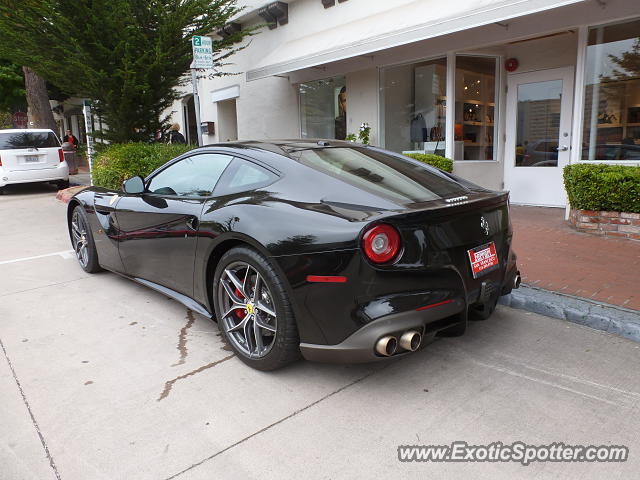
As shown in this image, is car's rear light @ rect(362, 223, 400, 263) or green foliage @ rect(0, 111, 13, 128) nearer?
car's rear light @ rect(362, 223, 400, 263)

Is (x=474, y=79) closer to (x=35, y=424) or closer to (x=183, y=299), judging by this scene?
(x=183, y=299)

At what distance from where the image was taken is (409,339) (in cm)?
257

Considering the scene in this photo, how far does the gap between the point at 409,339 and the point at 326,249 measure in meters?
0.64

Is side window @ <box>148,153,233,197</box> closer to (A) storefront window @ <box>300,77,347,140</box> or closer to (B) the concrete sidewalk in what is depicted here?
(B) the concrete sidewalk

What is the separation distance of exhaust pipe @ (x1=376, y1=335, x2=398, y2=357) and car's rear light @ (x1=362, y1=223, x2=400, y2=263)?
402 millimetres

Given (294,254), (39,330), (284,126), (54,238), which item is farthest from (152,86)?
(294,254)

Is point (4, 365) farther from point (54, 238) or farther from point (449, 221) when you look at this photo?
point (54, 238)

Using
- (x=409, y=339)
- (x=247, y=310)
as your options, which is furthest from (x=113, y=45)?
(x=409, y=339)

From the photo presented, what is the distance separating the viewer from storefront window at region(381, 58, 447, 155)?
932 cm

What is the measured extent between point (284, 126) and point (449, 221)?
10.6 meters

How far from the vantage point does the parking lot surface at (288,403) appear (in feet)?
7.58

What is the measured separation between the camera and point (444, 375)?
3041 mm

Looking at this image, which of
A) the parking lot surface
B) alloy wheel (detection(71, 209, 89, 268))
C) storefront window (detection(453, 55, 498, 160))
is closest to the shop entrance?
storefront window (detection(453, 55, 498, 160))

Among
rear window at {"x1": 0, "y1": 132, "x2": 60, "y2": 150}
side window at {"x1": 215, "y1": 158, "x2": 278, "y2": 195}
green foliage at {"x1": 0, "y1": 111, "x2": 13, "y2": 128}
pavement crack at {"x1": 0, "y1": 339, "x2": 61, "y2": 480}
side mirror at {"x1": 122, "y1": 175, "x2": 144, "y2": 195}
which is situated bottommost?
pavement crack at {"x1": 0, "y1": 339, "x2": 61, "y2": 480}
